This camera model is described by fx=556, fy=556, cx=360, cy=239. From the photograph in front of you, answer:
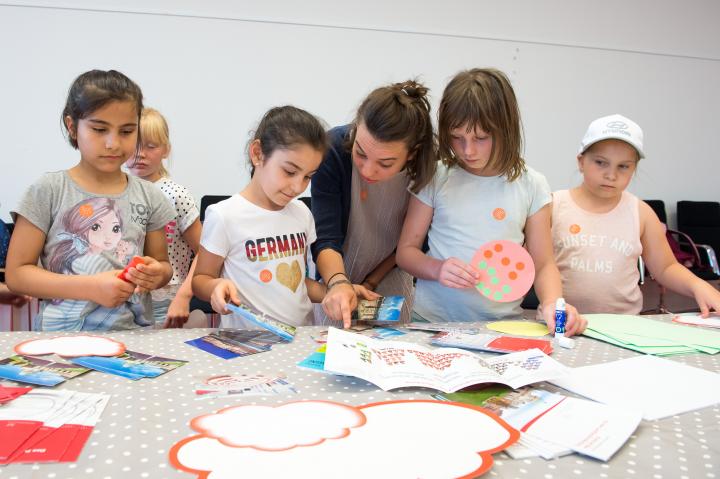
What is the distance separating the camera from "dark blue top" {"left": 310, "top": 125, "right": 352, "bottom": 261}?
159cm

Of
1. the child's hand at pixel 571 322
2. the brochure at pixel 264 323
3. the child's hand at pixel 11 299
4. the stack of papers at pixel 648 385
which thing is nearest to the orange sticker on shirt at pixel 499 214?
the child's hand at pixel 571 322

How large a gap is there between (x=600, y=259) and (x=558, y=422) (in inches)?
41.8

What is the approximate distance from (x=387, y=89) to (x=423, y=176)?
256 millimetres

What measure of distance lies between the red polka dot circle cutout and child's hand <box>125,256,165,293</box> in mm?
761

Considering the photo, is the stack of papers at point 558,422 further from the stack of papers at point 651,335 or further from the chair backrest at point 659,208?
the chair backrest at point 659,208

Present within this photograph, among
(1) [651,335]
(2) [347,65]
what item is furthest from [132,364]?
(2) [347,65]

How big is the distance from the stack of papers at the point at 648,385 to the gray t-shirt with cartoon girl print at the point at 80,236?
3.33ft

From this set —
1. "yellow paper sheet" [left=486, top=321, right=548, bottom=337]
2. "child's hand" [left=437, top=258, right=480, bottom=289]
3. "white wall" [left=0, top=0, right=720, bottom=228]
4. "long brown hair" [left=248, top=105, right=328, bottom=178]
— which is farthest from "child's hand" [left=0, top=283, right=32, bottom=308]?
"white wall" [left=0, top=0, right=720, bottom=228]

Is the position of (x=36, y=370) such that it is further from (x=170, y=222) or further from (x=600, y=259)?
(x=600, y=259)

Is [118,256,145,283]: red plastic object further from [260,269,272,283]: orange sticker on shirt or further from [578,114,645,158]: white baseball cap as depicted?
[578,114,645,158]: white baseball cap

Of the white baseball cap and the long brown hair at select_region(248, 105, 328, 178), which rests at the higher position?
the white baseball cap

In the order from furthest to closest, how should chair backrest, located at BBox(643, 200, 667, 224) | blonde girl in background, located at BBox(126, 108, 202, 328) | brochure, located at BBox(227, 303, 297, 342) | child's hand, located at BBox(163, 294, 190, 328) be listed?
chair backrest, located at BBox(643, 200, 667, 224) → blonde girl in background, located at BBox(126, 108, 202, 328) → child's hand, located at BBox(163, 294, 190, 328) → brochure, located at BBox(227, 303, 297, 342)

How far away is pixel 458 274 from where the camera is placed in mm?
1376

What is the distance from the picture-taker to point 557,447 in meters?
0.66
